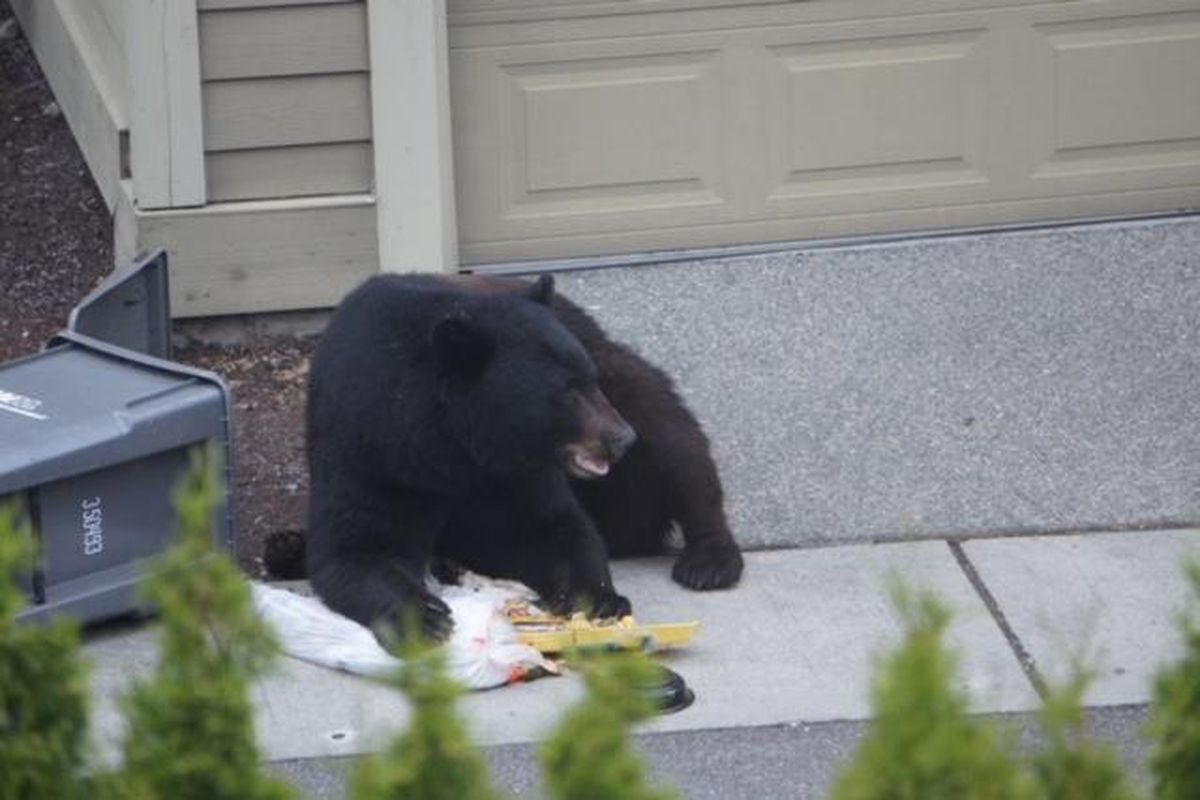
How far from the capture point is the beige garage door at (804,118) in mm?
8359

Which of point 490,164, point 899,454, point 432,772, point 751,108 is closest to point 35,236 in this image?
point 490,164

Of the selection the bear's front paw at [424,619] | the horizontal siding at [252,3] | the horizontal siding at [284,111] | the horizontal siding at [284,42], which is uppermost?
the horizontal siding at [252,3]

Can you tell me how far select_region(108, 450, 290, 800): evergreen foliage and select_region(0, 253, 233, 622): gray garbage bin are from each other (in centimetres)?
280

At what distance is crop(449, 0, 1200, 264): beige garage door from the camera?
8.36 metres

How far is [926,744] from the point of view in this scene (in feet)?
9.02

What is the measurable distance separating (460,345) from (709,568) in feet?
Answer: 3.48

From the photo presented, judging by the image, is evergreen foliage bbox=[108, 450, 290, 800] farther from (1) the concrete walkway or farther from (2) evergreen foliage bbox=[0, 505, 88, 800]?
(1) the concrete walkway

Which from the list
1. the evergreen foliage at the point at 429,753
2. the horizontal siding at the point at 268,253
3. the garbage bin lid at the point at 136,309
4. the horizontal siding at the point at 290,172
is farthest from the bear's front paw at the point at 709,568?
the evergreen foliage at the point at 429,753

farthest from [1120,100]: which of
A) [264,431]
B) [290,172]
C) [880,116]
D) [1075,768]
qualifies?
[1075,768]

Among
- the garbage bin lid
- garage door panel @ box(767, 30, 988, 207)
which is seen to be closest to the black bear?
the garbage bin lid

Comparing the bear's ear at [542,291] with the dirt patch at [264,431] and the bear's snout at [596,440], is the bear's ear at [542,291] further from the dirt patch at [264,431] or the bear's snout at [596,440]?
the dirt patch at [264,431]

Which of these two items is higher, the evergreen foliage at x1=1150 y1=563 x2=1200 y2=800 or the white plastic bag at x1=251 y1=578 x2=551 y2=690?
the evergreen foliage at x1=1150 y1=563 x2=1200 y2=800

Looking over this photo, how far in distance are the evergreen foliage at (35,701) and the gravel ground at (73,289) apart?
3.55 metres

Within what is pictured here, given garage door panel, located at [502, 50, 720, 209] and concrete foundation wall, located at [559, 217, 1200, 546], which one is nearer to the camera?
concrete foundation wall, located at [559, 217, 1200, 546]
